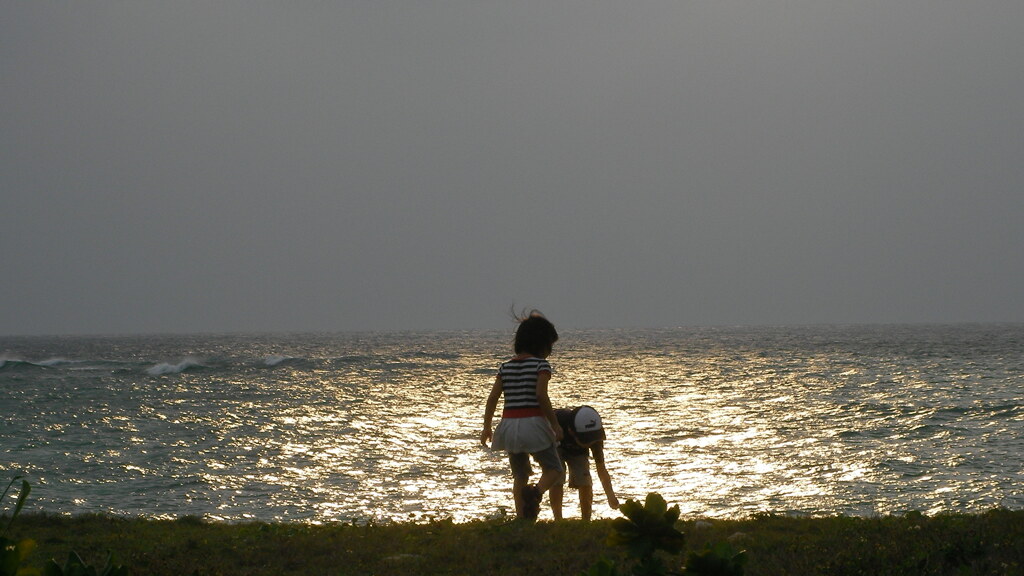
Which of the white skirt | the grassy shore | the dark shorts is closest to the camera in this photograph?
the grassy shore

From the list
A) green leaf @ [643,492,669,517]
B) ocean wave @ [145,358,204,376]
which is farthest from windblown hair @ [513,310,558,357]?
ocean wave @ [145,358,204,376]

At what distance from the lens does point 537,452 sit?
357 inches

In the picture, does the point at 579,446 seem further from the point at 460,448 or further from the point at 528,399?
the point at 460,448

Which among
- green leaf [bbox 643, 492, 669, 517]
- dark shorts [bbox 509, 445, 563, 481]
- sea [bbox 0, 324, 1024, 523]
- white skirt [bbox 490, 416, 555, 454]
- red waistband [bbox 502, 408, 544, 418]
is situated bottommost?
sea [bbox 0, 324, 1024, 523]

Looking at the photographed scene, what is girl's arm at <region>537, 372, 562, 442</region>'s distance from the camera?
8.80 meters

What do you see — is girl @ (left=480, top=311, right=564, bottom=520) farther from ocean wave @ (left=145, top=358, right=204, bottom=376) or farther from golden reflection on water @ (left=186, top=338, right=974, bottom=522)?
ocean wave @ (left=145, top=358, right=204, bottom=376)

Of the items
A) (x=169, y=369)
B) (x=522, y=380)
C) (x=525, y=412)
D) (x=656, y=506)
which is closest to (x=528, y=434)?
(x=525, y=412)

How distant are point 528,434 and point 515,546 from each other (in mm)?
1253

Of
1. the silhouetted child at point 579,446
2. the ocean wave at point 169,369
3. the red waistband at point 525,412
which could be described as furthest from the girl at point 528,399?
the ocean wave at point 169,369

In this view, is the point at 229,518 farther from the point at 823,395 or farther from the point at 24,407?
the point at 823,395

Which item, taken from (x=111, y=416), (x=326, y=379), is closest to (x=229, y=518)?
(x=111, y=416)

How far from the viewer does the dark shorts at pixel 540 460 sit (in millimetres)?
9195

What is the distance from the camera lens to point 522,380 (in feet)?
29.2

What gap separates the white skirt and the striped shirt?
16 cm
